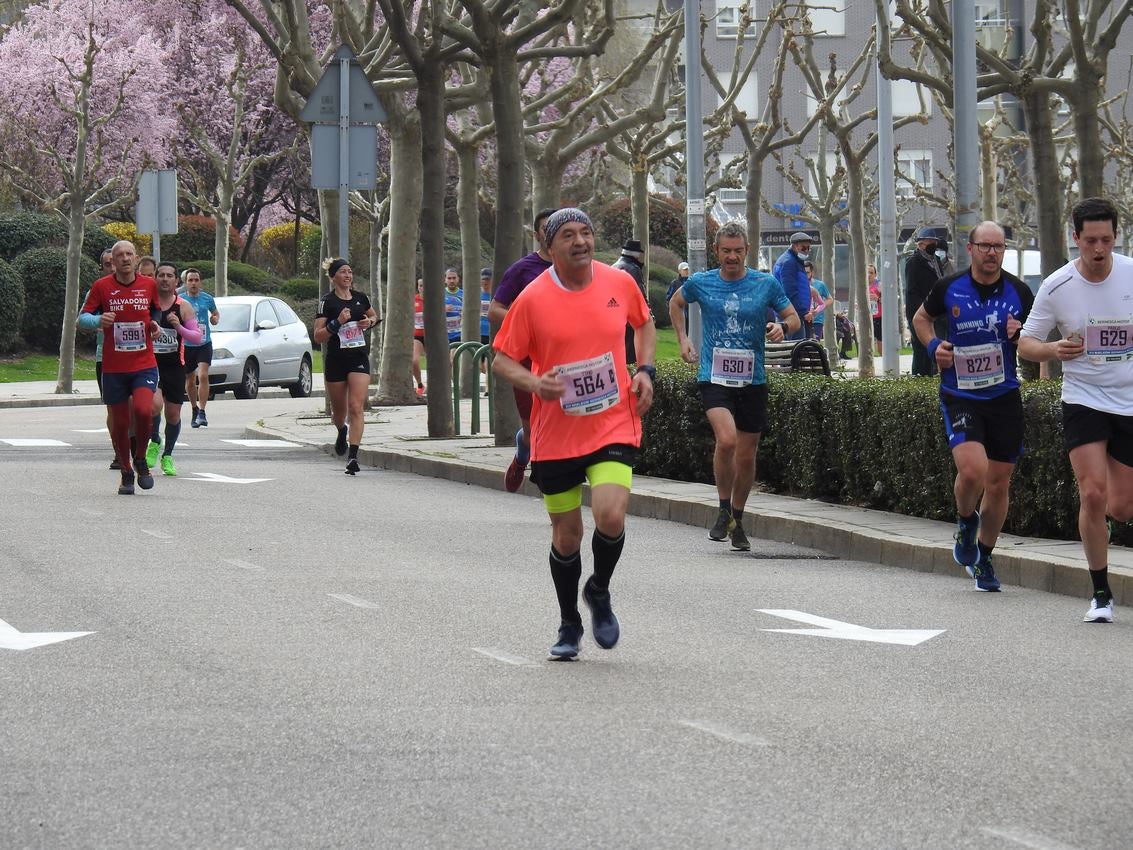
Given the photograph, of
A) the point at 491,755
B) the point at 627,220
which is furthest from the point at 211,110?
the point at 491,755

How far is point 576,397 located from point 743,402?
463cm

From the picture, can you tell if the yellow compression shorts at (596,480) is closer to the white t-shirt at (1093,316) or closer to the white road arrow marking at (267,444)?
the white t-shirt at (1093,316)

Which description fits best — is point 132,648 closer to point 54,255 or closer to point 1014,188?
point 54,255

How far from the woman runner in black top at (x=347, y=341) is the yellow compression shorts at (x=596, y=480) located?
31.1ft

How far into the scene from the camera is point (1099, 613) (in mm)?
9312

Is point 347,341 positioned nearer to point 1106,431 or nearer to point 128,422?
point 128,422

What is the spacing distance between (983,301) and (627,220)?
53541 mm

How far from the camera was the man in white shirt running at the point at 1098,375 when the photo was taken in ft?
30.4

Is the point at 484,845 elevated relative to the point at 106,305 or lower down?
lower down

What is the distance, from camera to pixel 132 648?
8.28 meters

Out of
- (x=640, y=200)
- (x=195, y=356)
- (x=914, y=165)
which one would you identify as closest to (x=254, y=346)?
(x=640, y=200)

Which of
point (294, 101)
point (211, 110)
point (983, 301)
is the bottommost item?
point (983, 301)

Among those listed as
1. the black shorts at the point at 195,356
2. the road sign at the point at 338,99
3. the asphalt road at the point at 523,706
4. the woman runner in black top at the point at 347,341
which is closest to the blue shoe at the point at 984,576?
the asphalt road at the point at 523,706

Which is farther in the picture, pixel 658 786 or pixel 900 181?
pixel 900 181
